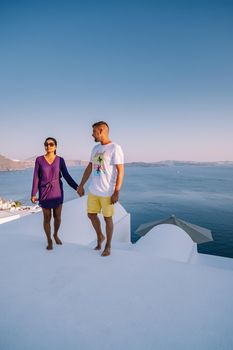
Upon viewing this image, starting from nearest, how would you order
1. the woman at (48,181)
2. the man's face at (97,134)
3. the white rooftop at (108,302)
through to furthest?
the white rooftop at (108,302) < the man's face at (97,134) < the woman at (48,181)

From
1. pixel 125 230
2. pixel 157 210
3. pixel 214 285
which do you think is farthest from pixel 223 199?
pixel 214 285

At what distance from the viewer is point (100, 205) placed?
3141 millimetres

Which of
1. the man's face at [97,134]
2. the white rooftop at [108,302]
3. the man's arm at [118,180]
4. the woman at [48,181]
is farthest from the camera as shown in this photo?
the woman at [48,181]

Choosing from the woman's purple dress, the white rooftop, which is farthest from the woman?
the white rooftop

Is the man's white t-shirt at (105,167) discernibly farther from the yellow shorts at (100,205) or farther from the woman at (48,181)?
the woman at (48,181)

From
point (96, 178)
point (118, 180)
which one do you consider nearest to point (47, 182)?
point (96, 178)

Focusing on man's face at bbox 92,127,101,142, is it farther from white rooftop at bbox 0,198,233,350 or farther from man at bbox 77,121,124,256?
white rooftop at bbox 0,198,233,350

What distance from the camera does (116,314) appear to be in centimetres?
184

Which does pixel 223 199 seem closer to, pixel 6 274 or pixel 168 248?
pixel 168 248

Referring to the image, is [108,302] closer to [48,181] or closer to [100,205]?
[100,205]

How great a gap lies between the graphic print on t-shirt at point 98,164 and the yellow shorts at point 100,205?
0.37m

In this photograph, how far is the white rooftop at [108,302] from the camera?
1.59 m

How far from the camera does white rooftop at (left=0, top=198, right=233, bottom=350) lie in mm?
1591

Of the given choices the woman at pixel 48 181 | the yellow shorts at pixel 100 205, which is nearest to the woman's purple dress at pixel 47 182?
the woman at pixel 48 181
